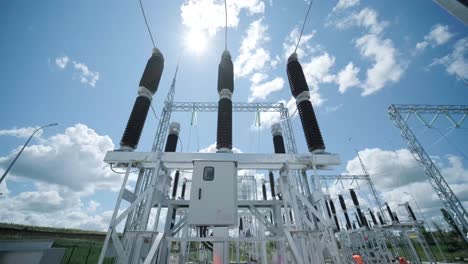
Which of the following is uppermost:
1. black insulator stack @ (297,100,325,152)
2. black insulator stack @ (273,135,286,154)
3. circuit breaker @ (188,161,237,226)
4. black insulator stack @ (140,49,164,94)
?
black insulator stack @ (140,49,164,94)

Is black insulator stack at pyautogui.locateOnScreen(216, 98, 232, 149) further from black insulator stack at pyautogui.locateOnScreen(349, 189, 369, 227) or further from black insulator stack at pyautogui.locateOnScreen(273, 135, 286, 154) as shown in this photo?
black insulator stack at pyautogui.locateOnScreen(349, 189, 369, 227)

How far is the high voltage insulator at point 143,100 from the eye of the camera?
6457mm

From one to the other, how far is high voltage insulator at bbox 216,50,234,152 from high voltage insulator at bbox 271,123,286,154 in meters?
4.15

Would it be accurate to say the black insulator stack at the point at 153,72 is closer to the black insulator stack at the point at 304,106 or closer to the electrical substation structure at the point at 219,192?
the electrical substation structure at the point at 219,192

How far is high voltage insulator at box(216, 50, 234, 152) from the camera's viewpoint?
6.67 meters

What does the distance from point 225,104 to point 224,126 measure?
953mm

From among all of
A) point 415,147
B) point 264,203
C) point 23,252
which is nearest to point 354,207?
point 415,147

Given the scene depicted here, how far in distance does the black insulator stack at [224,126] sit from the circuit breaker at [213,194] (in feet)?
2.94

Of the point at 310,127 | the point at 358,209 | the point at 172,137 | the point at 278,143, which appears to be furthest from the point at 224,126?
the point at 358,209

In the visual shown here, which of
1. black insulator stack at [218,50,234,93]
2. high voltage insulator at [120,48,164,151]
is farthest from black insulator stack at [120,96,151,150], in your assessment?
black insulator stack at [218,50,234,93]

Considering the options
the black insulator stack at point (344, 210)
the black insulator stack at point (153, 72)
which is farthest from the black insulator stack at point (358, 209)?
the black insulator stack at point (153, 72)

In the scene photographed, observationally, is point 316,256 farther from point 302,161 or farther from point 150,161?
point 150,161

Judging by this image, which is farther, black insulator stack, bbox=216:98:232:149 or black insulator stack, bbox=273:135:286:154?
black insulator stack, bbox=273:135:286:154

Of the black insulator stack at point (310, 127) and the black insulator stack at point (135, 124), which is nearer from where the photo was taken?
the black insulator stack at point (135, 124)
